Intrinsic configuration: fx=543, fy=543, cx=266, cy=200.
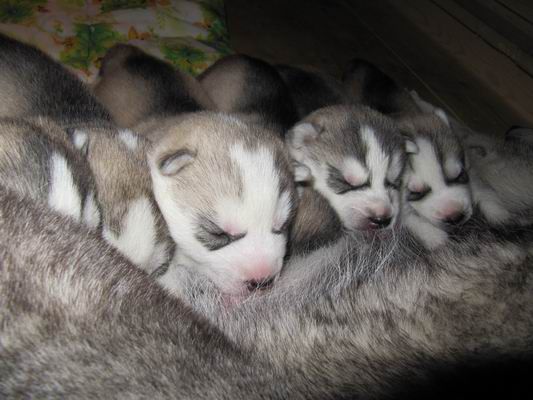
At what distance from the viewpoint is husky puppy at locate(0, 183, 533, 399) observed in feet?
3.65

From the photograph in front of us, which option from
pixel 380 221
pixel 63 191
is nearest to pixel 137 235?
pixel 63 191

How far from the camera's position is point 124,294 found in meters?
1.22

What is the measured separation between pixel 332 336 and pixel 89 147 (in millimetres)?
934

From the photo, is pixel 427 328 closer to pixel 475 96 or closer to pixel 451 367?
pixel 451 367

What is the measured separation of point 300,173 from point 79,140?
0.76 meters

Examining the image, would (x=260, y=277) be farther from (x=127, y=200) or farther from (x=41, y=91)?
(x=41, y=91)

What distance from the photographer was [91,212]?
1.40 metres

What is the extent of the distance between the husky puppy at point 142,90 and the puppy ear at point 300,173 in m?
0.71

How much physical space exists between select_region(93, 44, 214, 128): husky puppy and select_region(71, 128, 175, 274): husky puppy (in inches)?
26.2

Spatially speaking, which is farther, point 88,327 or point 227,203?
point 227,203

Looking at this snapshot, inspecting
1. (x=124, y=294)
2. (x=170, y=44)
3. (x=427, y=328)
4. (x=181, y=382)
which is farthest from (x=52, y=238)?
(x=170, y=44)

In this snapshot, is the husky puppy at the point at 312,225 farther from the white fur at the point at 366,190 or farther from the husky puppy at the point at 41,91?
the husky puppy at the point at 41,91

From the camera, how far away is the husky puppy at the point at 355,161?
6.39ft

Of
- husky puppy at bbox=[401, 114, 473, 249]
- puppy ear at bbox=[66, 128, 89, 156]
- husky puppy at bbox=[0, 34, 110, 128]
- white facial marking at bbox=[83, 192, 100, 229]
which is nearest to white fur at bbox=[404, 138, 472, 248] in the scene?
husky puppy at bbox=[401, 114, 473, 249]
